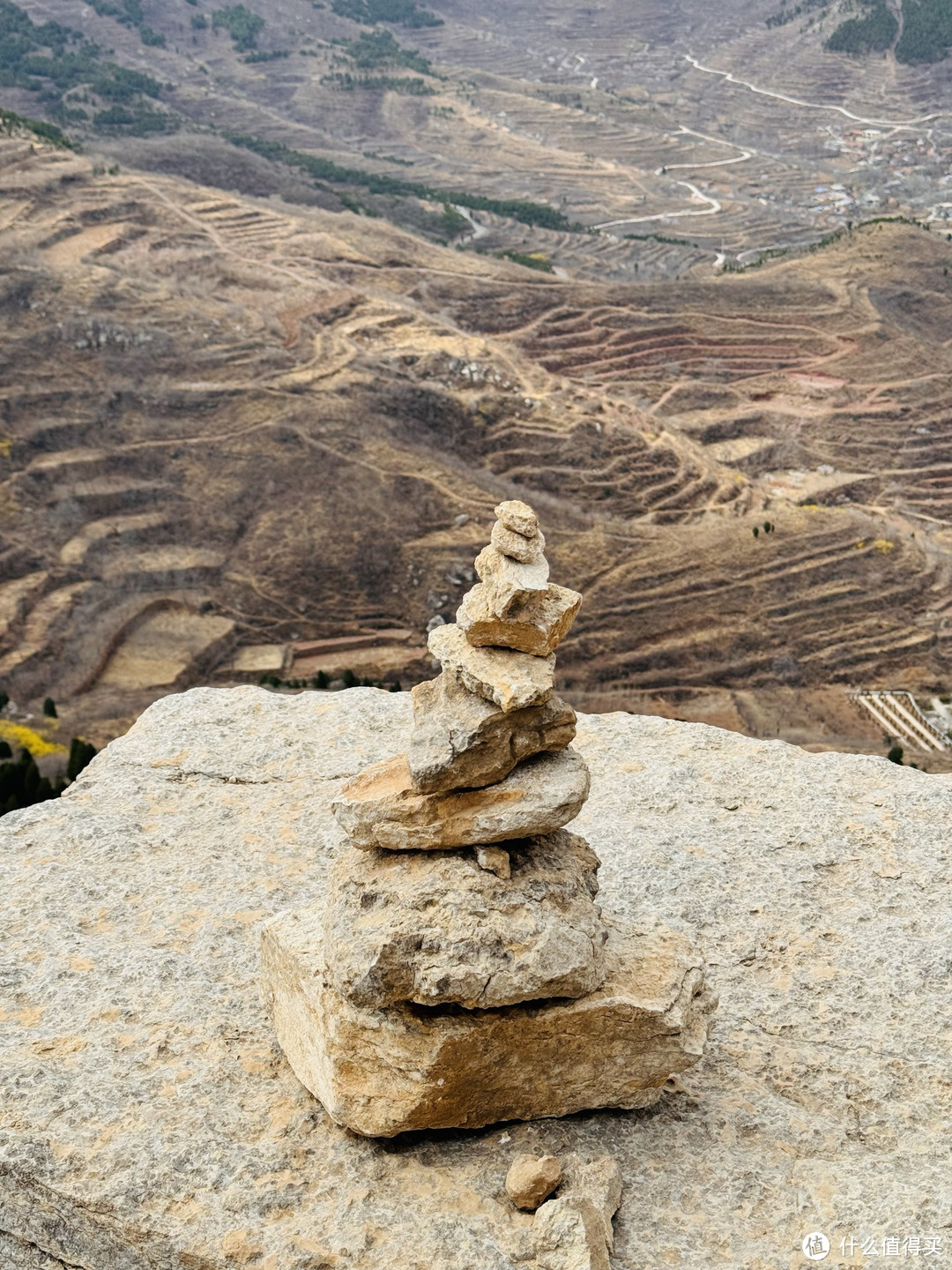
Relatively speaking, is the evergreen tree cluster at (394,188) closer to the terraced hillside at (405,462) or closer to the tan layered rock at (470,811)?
the terraced hillside at (405,462)

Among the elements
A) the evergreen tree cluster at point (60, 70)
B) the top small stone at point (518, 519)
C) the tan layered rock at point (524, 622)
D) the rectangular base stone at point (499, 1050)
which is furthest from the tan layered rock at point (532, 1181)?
the evergreen tree cluster at point (60, 70)

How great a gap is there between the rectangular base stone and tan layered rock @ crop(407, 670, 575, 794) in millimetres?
1701

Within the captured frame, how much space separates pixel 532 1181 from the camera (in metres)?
8.23

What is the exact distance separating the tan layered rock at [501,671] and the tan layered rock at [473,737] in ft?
0.44

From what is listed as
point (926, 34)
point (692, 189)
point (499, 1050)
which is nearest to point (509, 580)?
point (499, 1050)

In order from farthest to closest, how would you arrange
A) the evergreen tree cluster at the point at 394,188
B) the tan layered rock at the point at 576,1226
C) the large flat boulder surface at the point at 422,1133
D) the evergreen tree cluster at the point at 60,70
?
the evergreen tree cluster at the point at 60,70 < the evergreen tree cluster at the point at 394,188 < the large flat boulder surface at the point at 422,1133 < the tan layered rock at the point at 576,1226

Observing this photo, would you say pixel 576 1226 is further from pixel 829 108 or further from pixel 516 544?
pixel 829 108

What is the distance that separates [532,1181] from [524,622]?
395 cm

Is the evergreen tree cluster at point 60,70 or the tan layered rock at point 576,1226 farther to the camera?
the evergreen tree cluster at point 60,70

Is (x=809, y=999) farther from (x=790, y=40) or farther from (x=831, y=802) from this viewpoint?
(x=790, y=40)

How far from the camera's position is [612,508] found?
48.2 m

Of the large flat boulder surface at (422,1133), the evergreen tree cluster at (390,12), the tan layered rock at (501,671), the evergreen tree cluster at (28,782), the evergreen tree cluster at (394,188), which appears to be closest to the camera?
the large flat boulder surface at (422,1133)

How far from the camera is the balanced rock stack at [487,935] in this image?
8562 millimetres

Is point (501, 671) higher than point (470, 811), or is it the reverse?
point (501, 671)
